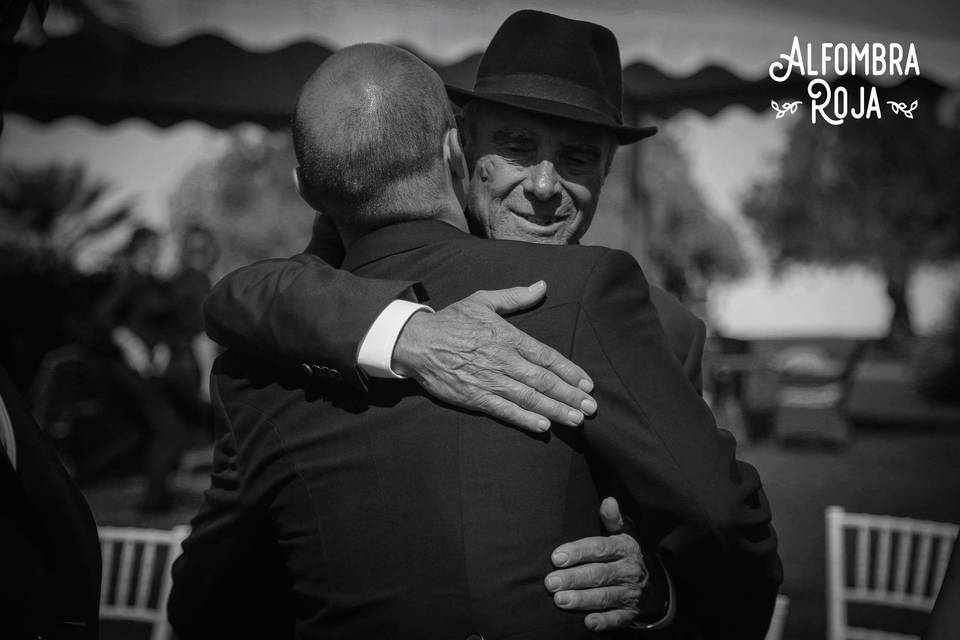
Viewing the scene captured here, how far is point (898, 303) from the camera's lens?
3434 cm

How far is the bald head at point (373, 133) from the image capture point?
1.52 metres

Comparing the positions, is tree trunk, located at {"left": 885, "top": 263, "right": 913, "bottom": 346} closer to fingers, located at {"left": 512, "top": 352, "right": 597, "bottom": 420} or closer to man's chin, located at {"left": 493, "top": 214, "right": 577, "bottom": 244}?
man's chin, located at {"left": 493, "top": 214, "right": 577, "bottom": 244}

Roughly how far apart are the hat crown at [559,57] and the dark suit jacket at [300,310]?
88 centimetres

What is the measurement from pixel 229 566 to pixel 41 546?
34cm

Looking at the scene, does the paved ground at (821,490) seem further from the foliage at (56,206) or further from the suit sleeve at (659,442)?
the foliage at (56,206)

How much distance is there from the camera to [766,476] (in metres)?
9.82

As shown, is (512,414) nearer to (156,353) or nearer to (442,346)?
(442,346)

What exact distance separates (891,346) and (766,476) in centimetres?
2572

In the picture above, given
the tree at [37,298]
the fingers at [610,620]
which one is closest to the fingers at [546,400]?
the fingers at [610,620]

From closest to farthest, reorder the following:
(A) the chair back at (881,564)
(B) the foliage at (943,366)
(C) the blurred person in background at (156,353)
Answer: (A) the chair back at (881,564) < (C) the blurred person in background at (156,353) < (B) the foliage at (943,366)

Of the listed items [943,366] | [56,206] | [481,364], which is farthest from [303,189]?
[56,206]

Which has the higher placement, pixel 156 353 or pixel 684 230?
pixel 684 230

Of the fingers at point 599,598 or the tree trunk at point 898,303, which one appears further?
the tree trunk at point 898,303

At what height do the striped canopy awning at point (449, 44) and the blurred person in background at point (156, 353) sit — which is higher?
the striped canopy awning at point (449, 44)
